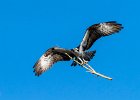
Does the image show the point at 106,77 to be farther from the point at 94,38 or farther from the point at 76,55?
the point at 94,38

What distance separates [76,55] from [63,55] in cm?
152

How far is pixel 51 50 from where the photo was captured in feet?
80.8

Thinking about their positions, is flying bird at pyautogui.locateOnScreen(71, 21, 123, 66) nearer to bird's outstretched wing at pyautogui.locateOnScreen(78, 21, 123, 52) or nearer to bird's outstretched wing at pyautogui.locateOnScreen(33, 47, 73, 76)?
bird's outstretched wing at pyautogui.locateOnScreen(78, 21, 123, 52)

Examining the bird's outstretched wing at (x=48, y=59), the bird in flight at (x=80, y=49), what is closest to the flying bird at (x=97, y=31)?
the bird in flight at (x=80, y=49)

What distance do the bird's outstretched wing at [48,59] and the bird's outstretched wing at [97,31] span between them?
127 cm

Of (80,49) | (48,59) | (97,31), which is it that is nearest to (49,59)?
(48,59)

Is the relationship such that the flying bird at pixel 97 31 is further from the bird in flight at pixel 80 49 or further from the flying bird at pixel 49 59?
the flying bird at pixel 49 59

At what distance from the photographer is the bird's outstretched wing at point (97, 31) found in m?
24.5

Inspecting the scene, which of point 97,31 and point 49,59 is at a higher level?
point 97,31

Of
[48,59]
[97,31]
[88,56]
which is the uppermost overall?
[97,31]

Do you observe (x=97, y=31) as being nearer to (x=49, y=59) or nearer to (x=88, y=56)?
(x=88, y=56)

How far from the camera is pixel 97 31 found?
82.1 ft

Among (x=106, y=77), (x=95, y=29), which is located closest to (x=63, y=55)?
(x=95, y=29)

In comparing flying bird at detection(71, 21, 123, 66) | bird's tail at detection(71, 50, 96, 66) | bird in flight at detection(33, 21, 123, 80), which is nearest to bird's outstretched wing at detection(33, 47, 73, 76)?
bird in flight at detection(33, 21, 123, 80)
